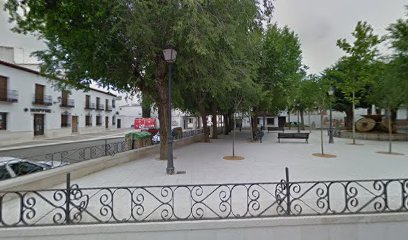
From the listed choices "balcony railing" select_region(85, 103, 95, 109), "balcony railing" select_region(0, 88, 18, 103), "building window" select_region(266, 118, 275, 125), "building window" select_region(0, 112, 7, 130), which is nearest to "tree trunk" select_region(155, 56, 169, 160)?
"balcony railing" select_region(0, 88, 18, 103)

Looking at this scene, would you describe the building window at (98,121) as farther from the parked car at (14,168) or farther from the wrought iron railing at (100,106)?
the parked car at (14,168)

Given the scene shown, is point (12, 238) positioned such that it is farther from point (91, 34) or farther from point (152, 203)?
point (91, 34)

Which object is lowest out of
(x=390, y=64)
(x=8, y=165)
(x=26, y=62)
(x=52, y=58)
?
(x=8, y=165)

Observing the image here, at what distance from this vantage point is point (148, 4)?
25.3 feet

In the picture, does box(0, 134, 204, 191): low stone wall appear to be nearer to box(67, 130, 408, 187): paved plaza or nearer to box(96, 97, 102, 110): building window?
box(67, 130, 408, 187): paved plaza

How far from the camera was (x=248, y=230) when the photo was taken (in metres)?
3.71

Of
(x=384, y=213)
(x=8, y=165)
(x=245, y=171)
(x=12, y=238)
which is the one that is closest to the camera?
(x=12, y=238)

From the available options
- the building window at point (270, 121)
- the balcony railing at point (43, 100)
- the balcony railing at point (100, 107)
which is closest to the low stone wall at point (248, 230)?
the balcony railing at point (43, 100)

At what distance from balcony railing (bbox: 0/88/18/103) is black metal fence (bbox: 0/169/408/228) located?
2278 cm

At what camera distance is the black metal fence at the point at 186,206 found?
382 cm

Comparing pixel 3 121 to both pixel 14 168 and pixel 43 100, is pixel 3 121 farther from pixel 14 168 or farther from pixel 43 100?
pixel 14 168

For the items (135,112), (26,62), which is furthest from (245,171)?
(135,112)

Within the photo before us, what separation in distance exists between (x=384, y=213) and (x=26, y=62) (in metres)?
36.4

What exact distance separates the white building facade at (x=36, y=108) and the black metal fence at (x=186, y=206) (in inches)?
547
